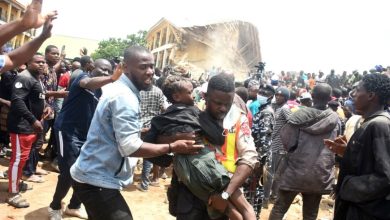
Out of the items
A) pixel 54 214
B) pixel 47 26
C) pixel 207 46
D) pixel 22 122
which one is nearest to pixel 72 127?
pixel 22 122

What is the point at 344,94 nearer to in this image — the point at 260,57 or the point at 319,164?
the point at 319,164

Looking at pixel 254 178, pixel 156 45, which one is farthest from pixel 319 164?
pixel 156 45

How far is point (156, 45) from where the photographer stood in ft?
106

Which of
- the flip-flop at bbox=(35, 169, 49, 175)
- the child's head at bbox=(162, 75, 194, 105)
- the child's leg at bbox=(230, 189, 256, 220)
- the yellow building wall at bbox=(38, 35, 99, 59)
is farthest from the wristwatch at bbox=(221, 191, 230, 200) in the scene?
the yellow building wall at bbox=(38, 35, 99, 59)

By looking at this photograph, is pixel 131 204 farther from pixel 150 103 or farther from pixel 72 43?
pixel 72 43

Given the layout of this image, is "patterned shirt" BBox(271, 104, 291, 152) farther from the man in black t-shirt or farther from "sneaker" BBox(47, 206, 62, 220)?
the man in black t-shirt

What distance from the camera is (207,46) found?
3034 cm

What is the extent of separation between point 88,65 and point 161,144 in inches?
175

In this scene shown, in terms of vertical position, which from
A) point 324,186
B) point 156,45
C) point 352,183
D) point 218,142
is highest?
point 156,45

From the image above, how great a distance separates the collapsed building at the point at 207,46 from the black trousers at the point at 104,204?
2538cm

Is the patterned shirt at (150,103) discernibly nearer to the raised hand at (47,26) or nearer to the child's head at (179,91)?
the child's head at (179,91)

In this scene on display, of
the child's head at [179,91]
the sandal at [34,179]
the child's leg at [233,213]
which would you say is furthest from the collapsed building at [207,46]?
the child's leg at [233,213]

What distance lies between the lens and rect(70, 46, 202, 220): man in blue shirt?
2666 millimetres

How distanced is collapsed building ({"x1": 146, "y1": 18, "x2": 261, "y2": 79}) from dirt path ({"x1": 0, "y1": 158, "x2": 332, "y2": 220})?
2187cm
